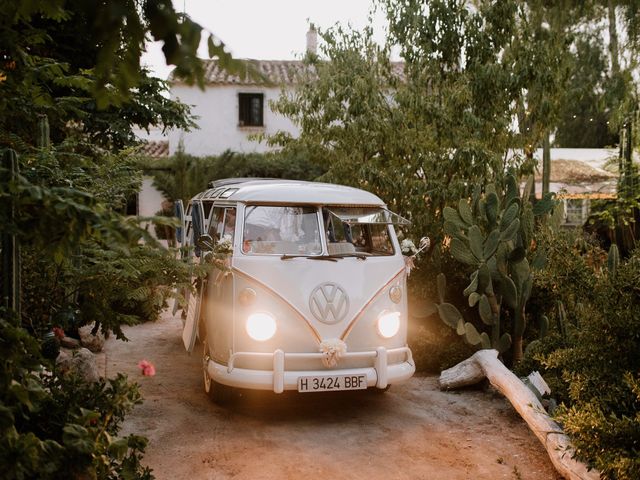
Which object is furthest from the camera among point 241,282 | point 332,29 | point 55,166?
point 332,29

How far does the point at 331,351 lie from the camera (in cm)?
548

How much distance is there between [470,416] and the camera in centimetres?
593

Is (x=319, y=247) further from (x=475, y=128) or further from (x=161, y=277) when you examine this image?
(x=475, y=128)

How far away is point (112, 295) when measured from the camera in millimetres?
4359

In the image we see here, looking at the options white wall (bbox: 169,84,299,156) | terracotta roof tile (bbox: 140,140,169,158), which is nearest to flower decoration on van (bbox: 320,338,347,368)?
white wall (bbox: 169,84,299,156)

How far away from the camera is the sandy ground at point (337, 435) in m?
4.65

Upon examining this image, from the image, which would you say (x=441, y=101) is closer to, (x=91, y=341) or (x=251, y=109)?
(x=91, y=341)

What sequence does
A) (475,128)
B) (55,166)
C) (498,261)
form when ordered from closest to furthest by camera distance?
(55,166), (498,261), (475,128)

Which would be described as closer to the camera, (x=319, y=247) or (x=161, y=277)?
(x=161, y=277)

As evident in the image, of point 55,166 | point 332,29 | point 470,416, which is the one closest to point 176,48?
point 55,166

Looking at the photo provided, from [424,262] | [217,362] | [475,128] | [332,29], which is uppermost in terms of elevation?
[332,29]

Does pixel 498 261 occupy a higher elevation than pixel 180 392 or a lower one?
higher

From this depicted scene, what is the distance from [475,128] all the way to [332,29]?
9.42ft

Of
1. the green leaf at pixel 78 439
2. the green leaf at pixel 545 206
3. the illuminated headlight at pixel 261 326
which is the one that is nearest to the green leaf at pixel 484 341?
the green leaf at pixel 545 206
